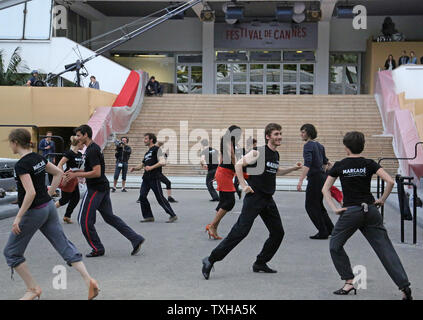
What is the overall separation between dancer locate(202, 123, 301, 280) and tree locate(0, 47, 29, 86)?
2043cm

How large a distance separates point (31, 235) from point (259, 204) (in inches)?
98.4

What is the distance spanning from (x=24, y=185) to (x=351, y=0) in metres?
30.4

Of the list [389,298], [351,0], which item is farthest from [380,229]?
[351,0]

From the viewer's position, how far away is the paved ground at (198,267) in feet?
20.2

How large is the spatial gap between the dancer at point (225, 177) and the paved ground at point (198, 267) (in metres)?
0.33

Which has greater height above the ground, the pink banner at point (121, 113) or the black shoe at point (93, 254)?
the pink banner at point (121, 113)

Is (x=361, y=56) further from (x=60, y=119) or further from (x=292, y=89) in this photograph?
(x=60, y=119)

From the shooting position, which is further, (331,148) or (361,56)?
(361,56)

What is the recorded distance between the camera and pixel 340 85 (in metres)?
37.0

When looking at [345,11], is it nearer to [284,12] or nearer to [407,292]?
[284,12]

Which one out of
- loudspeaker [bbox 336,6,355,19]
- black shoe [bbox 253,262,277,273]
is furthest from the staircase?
black shoe [bbox 253,262,277,273]

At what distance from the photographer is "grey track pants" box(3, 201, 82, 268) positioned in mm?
5641

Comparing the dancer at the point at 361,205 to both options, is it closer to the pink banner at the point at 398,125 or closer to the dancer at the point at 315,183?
the dancer at the point at 315,183
